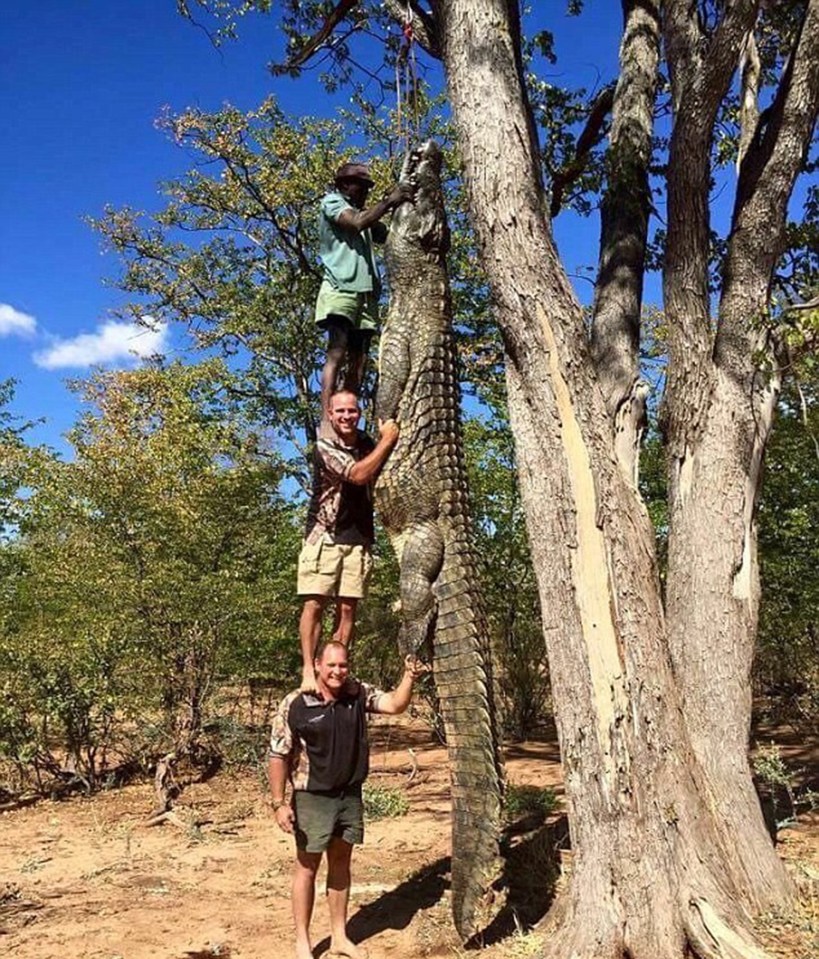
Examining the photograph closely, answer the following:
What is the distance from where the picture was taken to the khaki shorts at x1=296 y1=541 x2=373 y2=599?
4535mm

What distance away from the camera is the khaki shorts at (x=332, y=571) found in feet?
14.9

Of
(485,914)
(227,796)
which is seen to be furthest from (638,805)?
(227,796)

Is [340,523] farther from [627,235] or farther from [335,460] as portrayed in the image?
[627,235]

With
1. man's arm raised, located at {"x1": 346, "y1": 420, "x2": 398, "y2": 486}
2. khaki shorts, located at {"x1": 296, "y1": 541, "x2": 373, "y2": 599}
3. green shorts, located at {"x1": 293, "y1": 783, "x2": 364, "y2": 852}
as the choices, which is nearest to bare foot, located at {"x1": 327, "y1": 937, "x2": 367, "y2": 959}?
green shorts, located at {"x1": 293, "y1": 783, "x2": 364, "y2": 852}

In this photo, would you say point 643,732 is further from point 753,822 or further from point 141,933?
point 141,933

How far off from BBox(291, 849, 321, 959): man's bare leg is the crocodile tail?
0.75 m

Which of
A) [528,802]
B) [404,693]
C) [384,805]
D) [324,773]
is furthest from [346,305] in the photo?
[384,805]

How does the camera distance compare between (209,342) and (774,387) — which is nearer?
(774,387)

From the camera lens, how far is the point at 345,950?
14.3 ft

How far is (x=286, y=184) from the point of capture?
12.3 metres

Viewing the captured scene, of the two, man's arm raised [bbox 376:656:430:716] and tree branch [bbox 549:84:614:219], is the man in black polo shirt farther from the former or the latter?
tree branch [bbox 549:84:614:219]

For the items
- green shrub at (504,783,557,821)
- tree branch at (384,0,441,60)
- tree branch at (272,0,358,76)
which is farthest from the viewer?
green shrub at (504,783,557,821)

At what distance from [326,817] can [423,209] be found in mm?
3449

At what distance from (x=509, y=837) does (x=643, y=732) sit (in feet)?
9.73
